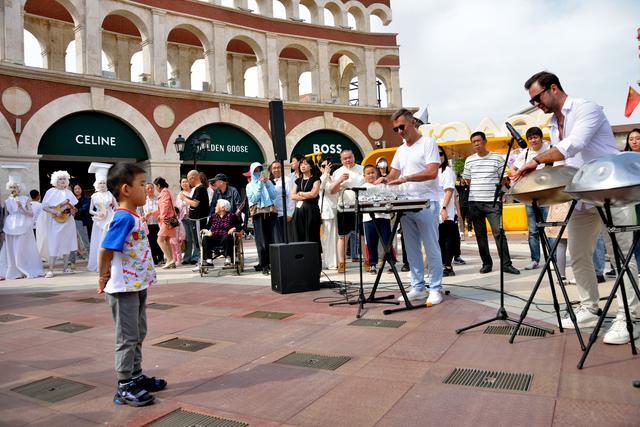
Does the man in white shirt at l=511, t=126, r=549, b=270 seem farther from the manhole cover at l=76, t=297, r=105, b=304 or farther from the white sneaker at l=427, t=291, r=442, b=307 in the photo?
the manhole cover at l=76, t=297, r=105, b=304

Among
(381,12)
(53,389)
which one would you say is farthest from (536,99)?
(381,12)

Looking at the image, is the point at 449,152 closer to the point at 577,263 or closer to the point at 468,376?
the point at 577,263

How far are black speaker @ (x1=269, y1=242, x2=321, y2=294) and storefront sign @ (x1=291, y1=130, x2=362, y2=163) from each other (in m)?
17.9

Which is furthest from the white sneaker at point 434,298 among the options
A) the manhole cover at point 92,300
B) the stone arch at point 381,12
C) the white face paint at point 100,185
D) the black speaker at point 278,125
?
the stone arch at point 381,12

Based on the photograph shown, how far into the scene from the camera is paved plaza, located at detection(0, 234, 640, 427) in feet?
8.66

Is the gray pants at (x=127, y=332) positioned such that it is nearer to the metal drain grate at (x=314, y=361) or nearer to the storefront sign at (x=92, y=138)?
the metal drain grate at (x=314, y=361)

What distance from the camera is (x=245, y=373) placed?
343cm

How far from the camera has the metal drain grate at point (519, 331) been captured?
397 centimetres

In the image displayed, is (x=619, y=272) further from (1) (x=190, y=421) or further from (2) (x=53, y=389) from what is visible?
(2) (x=53, y=389)

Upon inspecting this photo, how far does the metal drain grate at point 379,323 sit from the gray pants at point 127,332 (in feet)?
7.11

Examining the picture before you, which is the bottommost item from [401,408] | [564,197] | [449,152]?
[401,408]

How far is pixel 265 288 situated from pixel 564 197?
4761 millimetres

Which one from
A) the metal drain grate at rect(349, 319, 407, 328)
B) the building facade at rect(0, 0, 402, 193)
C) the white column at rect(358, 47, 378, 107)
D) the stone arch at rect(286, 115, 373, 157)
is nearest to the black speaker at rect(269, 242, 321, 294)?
the metal drain grate at rect(349, 319, 407, 328)

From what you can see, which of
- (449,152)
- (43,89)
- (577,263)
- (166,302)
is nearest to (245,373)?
(577,263)
